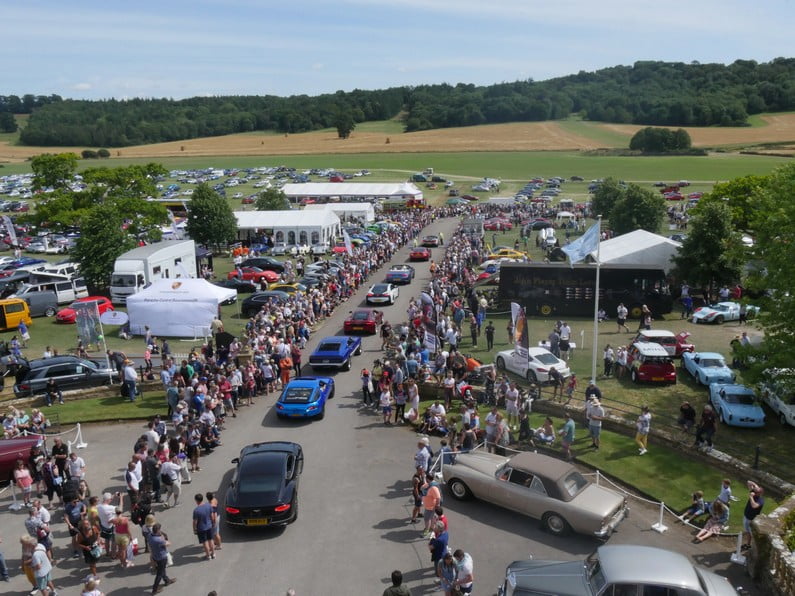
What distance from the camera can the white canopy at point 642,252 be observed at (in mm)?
35375

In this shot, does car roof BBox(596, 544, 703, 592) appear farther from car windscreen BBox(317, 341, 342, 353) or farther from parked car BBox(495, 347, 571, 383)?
car windscreen BBox(317, 341, 342, 353)

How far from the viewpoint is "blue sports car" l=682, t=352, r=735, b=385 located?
22.3 metres

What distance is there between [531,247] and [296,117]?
151 m

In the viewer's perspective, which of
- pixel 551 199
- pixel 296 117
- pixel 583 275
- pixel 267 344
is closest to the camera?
pixel 267 344

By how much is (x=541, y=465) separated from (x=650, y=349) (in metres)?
11.4

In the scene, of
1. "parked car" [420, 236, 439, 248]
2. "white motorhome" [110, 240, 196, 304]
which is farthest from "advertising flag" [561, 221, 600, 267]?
"parked car" [420, 236, 439, 248]

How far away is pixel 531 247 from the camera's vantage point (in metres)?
52.0

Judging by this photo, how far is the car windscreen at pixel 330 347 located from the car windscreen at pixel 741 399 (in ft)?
41.7

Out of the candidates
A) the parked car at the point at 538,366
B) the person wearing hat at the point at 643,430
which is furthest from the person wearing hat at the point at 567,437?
the parked car at the point at 538,366

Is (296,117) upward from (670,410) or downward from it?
upward

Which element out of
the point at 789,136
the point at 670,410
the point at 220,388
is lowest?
the point at 670,410

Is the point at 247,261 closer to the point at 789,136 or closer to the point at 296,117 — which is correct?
the point at 789,136

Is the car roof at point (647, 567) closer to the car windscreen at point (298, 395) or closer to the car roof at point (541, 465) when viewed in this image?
the car roof at point (541, 465)

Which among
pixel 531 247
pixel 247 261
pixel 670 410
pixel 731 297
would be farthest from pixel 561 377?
pixel 531 247
